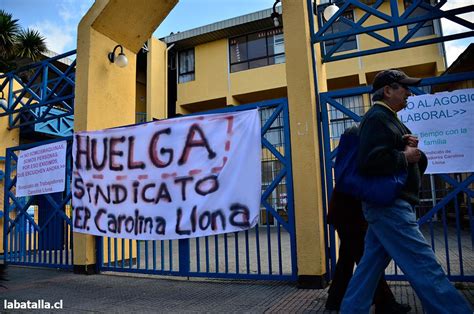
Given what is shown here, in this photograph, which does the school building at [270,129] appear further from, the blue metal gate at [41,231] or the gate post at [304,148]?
the blue metal gate at [41,231]

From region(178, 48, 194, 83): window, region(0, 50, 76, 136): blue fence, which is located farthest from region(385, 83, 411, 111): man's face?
region(178, 48, 194, 83): window

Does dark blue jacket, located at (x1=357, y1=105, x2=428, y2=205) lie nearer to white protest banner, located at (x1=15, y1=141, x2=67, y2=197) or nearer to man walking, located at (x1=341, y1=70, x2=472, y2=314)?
man walking, located at (x1=341, y1=70, x2=472, y2=314)

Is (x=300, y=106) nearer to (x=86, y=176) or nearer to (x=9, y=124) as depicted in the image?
(x=86, y=176)

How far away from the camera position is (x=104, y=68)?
677cm

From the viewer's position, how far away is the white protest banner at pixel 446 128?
4.12m

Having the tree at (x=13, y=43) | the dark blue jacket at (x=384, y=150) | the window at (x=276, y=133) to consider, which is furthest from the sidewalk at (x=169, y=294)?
the tree at (x=13, y=43)

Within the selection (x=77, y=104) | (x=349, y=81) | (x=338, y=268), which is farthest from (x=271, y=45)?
(x=338, y=268)

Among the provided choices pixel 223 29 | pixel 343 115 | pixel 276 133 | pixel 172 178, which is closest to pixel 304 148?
pixel 343 115

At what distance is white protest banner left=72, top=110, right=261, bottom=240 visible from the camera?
4629mm

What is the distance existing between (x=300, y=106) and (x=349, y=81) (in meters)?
12.5

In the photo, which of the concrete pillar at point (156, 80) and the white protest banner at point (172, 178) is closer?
the white protest banner at point (172, 178)

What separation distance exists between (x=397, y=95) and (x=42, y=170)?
631cm

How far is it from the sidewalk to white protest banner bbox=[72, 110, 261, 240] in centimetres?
69

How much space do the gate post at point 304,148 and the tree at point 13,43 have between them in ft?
23.9
